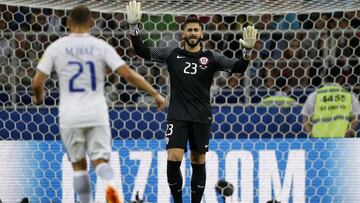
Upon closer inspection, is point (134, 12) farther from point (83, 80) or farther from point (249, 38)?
point (83, 80)

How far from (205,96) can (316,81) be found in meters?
2.49

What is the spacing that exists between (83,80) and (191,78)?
53.1 inches

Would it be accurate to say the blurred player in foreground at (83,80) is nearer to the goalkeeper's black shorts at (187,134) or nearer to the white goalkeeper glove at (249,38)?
the goalkeeper's black shorts at (187,134)

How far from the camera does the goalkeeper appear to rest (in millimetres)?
6195

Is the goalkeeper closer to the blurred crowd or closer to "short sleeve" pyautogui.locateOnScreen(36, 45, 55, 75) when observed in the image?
"short sleeve" pyautogui.locateOnScreen(36, 45, 55, 75)

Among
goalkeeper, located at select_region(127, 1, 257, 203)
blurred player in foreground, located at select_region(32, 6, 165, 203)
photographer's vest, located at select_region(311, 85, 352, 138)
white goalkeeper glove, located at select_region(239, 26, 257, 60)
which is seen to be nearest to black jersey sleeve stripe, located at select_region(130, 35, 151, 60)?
goalkeeper, located at select_region(127, 1, 257, 203)

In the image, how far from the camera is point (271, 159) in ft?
24.3

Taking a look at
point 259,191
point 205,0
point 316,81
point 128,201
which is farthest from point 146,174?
point 316,81

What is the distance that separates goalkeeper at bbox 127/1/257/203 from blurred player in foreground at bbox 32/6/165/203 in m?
1.11

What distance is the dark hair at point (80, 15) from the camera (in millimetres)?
5051

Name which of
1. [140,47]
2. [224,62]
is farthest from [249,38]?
[140,47]

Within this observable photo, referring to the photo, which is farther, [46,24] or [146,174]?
[46,24]

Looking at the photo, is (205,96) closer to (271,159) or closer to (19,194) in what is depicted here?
(271,159)

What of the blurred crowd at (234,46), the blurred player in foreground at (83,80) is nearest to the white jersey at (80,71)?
the blurred player in foreground at (83,80)
